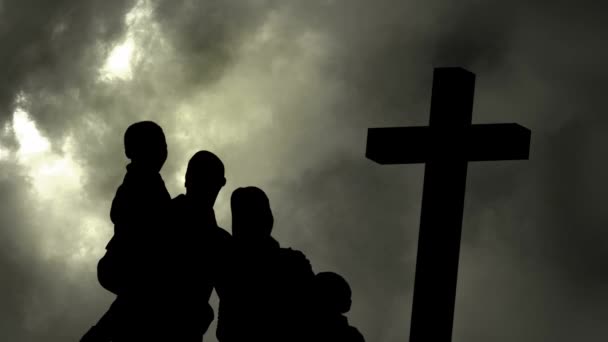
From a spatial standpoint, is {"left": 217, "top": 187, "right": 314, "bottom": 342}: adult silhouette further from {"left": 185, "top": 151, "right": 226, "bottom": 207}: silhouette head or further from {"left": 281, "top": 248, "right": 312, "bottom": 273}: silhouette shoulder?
{"left": 185, "top": 151, "right": 226, "bottom": 207}: silhouette head

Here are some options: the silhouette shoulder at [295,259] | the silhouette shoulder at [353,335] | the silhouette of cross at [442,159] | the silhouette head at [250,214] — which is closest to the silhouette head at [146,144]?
the silhouette head at [250,214]

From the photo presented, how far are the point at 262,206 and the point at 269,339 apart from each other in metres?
1.13

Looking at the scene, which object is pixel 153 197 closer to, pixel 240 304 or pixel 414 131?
pixel 240 304

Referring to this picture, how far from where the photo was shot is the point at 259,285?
7.38 meters

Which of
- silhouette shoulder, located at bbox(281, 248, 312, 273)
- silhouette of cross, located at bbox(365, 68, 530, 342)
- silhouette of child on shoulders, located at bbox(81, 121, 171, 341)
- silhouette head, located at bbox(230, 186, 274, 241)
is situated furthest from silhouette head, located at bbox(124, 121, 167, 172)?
silhouette of cross, located at bbox(365, 68, 530, 342)

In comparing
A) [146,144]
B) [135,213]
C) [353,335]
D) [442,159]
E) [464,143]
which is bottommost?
[353,335]

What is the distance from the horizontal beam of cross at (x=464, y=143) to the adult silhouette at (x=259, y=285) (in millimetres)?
2583

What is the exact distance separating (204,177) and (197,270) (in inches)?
30.6

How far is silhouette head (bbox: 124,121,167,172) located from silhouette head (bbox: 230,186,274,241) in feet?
2.38

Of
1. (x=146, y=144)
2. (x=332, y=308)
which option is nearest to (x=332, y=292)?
(x=332, y=308)

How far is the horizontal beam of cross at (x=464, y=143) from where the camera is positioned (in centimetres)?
939

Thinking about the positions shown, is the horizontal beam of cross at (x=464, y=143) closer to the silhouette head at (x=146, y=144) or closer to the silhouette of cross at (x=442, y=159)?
the silhouette of cross at (x=442, y=159)

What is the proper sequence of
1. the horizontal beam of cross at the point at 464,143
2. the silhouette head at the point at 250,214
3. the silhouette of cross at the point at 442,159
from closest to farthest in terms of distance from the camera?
the silhouette head at the point at 250,214 < the silhouette of cross at the point at 442,159 < the horizontal beam of cross at the point at 464,143

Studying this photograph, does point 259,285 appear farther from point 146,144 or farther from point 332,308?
point 146,144
